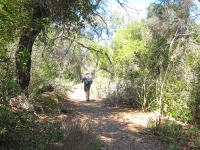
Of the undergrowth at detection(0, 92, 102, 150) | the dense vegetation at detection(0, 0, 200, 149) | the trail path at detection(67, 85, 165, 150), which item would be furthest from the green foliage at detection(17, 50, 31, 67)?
the trail path at detection(67, 85, 165, 150)

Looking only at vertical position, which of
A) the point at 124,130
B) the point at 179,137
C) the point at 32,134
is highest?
the point at 32,134

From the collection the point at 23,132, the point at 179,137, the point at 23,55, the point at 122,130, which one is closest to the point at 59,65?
the point at 122,130

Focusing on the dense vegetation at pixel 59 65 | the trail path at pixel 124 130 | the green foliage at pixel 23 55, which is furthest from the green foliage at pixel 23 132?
the trail path at pixel 124 130

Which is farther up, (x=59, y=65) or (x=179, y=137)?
(x=59, y=65)

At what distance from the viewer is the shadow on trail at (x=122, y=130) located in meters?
5.46

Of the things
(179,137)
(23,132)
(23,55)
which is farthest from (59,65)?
(23,132)

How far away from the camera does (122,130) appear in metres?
6.77

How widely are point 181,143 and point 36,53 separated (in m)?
6.16

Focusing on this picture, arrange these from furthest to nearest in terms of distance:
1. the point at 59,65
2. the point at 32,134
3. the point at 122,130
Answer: the point at 59,65
the point at 122,130
the point at 32,134

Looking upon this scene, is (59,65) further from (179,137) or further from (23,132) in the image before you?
(23,132)

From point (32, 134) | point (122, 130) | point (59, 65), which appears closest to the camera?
point (32, 134)

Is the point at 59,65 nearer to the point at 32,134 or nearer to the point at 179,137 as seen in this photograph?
the point at 179,137

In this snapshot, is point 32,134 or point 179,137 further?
point 179,137

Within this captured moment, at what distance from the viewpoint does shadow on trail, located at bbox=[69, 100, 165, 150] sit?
5461 millimetres
